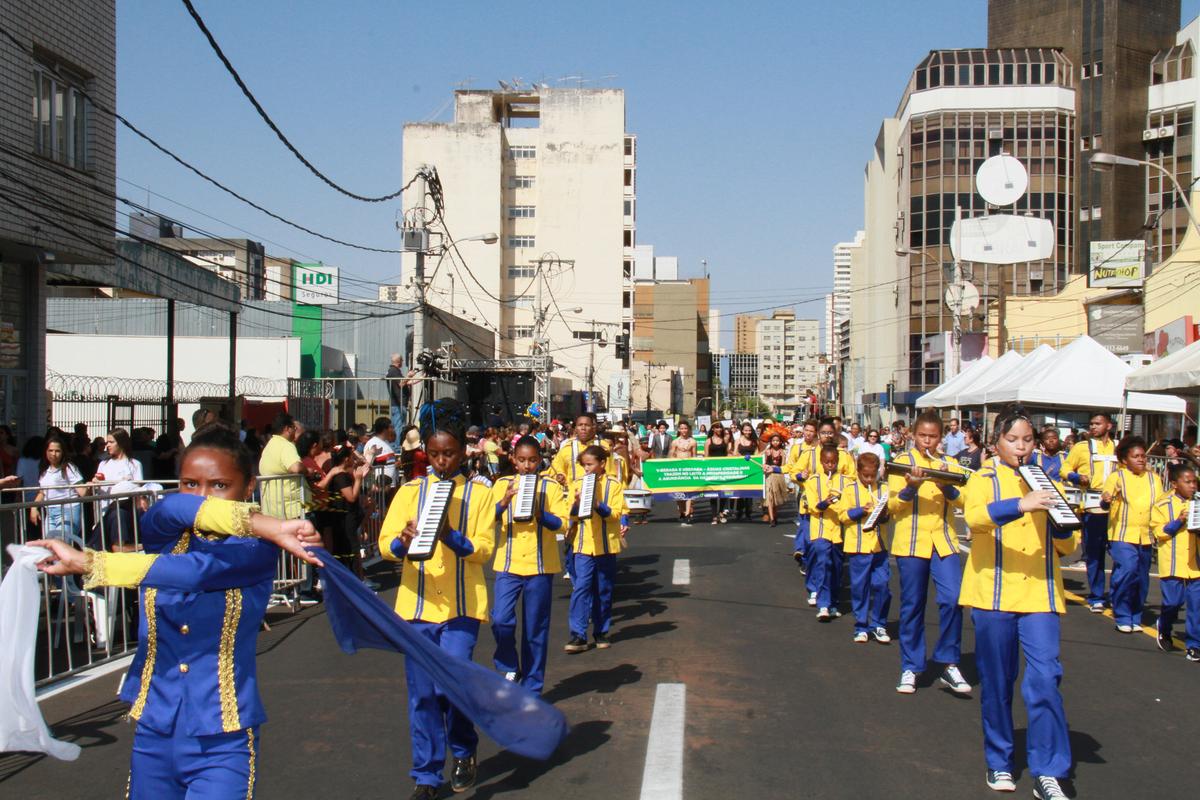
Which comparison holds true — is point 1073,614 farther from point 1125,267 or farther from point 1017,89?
point 1017,89

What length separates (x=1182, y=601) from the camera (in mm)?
9438

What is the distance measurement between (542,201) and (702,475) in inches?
2569

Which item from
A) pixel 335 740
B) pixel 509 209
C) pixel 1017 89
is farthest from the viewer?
pixel 509 209

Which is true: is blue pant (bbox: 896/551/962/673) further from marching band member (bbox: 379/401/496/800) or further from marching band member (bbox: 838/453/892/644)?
marching band member (bbox: 379/401/496/800)

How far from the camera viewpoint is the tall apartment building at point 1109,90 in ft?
228

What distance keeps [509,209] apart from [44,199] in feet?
228

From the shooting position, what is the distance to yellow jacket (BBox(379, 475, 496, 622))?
5.75m

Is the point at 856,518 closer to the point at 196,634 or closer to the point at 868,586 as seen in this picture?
the point at 868,586

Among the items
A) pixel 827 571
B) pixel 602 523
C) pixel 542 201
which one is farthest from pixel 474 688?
pixel 542 201

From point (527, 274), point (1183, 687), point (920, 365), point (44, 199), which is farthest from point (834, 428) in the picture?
point (527, 274)

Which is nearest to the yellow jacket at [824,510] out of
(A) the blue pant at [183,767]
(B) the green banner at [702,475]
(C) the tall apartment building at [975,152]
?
(A) the blue pant at [183,767]

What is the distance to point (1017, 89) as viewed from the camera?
69562 millimetres

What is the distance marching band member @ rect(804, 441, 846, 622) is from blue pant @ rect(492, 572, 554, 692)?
399cm

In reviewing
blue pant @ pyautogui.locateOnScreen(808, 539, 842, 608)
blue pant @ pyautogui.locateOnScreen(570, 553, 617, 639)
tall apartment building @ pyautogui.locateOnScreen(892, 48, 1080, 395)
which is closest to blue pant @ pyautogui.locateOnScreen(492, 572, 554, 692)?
blue pant @ pyautogui.locateOnScreen(570, 553, 617, 639)
